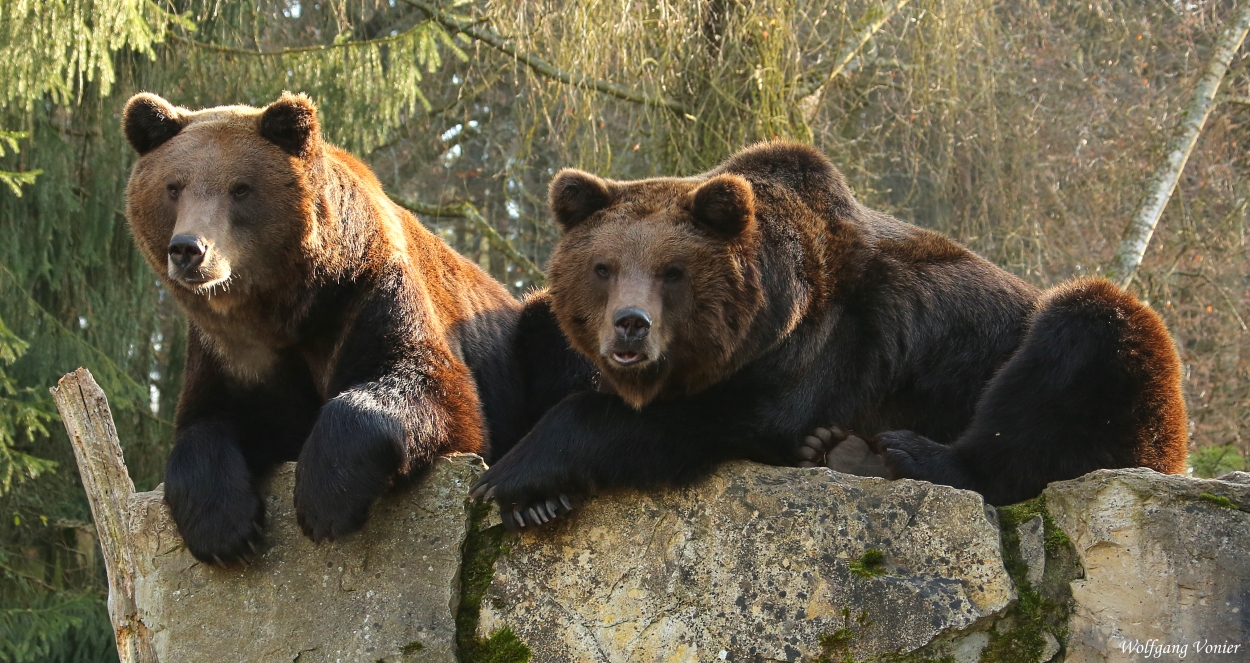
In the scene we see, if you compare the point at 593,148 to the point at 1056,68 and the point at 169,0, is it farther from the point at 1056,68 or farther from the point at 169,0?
the point at 1056,68

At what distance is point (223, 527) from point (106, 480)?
32.2 inches

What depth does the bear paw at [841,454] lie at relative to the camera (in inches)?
184

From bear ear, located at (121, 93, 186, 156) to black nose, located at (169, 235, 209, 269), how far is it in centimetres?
78

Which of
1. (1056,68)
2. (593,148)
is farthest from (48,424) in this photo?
(1056,68)

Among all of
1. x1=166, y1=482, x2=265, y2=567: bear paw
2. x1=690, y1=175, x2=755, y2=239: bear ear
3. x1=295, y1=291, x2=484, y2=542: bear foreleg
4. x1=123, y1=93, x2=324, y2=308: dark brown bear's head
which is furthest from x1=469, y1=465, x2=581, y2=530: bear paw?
x1=123, y1=93, x2=324, y2=308: dark brown bear's head

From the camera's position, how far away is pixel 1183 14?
1222 centimetres

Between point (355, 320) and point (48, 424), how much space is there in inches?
252

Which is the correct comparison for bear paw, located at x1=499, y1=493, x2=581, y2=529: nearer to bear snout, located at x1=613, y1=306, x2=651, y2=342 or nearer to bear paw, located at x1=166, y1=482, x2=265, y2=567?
bear snout, located at x1=613, y1=306, x2=651, y2=342

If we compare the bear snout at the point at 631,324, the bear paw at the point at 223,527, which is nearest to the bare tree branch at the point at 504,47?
the bear snout at the point at 631,324

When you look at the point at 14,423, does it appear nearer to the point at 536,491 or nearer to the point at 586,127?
the point at 586,127

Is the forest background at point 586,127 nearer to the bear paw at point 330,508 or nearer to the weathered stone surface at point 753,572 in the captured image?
the bear paw at point 330,508

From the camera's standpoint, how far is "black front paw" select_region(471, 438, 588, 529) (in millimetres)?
4285

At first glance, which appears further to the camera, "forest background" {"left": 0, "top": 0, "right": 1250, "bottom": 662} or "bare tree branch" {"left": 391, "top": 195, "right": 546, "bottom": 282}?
"bare tree branch" {"left": 391, "top": 195, "right": 546, "bottom": 282}

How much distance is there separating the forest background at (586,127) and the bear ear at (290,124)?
2.97 metres
